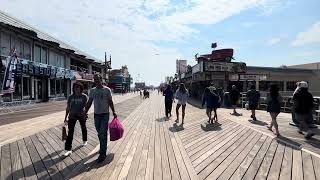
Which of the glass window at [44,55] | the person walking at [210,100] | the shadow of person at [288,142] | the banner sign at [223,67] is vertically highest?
the glass window at [44,55]

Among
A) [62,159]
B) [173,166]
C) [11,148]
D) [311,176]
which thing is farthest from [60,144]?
[311,176]

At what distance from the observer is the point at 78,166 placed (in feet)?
22.4

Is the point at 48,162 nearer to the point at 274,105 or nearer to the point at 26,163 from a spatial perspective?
the point at 26,163

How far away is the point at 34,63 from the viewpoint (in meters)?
32.8

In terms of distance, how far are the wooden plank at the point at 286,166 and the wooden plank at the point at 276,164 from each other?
7cm

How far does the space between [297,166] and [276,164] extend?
0.38 m

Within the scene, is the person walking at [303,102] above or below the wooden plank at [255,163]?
above

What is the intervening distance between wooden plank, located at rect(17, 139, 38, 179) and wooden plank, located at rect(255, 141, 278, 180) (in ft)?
12.6

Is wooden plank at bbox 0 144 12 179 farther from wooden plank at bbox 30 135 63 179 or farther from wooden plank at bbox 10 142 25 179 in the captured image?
wooden plank at bbox 30 135 63 179

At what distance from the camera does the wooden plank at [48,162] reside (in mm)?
6238

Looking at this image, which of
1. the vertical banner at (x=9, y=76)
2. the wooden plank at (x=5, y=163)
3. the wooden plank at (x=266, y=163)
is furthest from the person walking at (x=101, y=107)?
the vertical banner at (x=9, y=76)

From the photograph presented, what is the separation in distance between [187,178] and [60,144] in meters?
4.47

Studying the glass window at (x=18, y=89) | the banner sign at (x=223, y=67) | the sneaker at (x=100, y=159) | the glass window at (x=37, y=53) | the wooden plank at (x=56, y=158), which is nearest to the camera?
the wooden plank at (x=56, y=158)

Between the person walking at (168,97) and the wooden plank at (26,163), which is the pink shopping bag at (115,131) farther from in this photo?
the person walking at (168,97)
